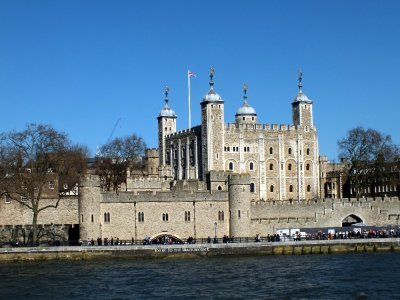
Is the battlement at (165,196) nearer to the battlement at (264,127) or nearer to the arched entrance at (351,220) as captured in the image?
the arched entrance at (351,220)

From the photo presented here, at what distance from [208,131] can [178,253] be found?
40547 mm

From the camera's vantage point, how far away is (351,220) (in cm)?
8250

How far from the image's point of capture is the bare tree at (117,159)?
98562 mm

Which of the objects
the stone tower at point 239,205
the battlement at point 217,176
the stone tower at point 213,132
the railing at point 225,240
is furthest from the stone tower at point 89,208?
the stone tower at point 213,132

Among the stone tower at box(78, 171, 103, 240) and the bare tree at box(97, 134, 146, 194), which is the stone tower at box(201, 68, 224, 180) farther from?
the stone tower at box(78, 171, 103, 240)

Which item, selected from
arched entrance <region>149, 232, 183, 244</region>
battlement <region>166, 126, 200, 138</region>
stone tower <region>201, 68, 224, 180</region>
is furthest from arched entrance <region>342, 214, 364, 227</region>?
battlement <region>166, 126, 200, 138</region>

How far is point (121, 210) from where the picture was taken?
68.5 m

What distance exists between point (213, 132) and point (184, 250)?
40.6 metres

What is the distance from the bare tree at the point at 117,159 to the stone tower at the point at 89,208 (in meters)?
23.6

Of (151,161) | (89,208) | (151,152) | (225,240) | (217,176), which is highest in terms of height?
(151,152)

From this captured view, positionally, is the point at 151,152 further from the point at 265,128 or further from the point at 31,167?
the point at 31,167

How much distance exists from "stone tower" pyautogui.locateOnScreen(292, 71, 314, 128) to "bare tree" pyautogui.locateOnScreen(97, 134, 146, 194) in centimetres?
2089

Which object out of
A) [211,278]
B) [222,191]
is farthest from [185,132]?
[211,278]

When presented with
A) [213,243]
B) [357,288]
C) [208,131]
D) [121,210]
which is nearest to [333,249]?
[213,243]
